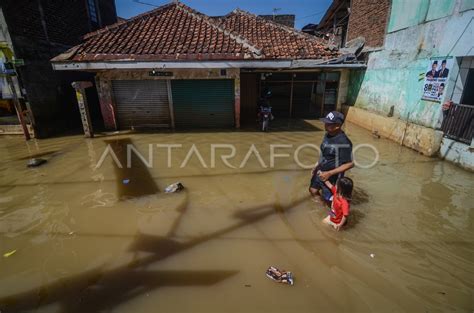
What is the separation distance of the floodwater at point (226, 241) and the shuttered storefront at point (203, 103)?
477 cm

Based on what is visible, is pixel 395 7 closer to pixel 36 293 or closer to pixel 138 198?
pixel 138 198

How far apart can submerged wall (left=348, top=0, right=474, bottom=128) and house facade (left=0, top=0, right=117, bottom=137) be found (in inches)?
543

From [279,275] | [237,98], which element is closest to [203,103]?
[237,98]

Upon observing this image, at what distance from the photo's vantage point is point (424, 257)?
3582 mm

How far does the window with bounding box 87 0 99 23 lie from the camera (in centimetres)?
1352

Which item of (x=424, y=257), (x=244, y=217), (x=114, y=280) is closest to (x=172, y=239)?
(x=114, y=280)

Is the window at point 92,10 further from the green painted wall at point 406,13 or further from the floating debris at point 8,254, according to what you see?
the green painted wall at point 406,13

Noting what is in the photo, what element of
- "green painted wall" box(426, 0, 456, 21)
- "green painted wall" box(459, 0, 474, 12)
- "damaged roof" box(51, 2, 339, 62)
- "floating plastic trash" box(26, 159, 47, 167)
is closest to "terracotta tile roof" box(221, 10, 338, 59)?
"damaged roof" box(51, 2, 339, 62)

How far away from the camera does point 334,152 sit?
4.21 metres

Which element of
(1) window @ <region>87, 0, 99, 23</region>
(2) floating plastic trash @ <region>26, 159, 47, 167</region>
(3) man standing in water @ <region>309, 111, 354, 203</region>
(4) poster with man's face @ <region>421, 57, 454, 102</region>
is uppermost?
(1) window @ <region>87, 0, 99, 23</region>

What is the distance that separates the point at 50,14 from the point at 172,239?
12024 mm

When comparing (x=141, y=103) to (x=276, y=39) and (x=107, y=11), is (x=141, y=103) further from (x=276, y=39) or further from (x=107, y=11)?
(x=107, y=11)

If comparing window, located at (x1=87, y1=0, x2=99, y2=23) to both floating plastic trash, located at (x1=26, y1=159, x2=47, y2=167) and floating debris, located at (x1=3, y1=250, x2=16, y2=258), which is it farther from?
floating debris, located at (x1=3, y1=250, x2=16, y2=258)

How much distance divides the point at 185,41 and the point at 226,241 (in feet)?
28.1
